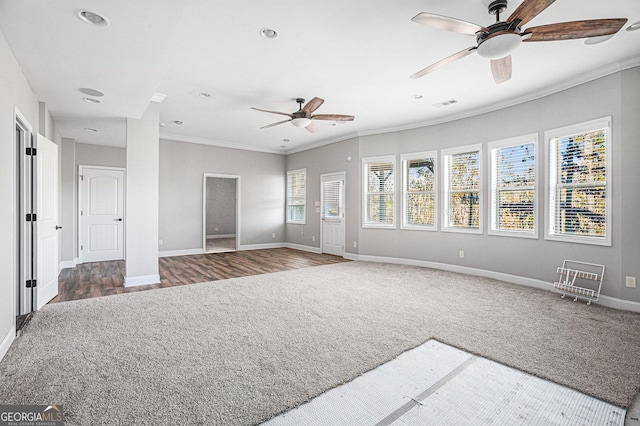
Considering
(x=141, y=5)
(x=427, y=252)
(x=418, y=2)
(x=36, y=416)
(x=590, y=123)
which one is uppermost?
(x=418, y=2)

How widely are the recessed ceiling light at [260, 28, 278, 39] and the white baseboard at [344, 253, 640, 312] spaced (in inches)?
185

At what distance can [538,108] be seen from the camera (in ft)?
14.7

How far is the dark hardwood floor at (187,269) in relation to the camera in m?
4.48

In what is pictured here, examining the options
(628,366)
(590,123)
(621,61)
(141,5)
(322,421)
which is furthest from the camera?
(590,123)

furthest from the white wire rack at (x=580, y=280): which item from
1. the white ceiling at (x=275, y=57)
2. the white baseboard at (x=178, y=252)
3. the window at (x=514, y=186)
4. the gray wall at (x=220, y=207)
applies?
the gray wall at (x=220, y=207)

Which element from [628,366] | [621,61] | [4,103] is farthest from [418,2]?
[4,103]

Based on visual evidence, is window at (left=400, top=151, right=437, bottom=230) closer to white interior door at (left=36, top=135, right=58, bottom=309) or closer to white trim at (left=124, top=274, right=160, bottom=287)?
white trim at (left=124, top=274, right=160, bottom=287)

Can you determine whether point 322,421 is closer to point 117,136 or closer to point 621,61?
point 621,61

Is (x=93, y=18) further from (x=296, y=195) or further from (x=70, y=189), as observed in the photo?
(x=296, y=195)

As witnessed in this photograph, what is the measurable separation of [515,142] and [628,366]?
3.34 metres

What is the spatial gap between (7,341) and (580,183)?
6.29m

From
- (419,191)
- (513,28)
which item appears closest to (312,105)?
(513,28)

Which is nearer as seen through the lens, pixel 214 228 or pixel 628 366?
pixel 628 366

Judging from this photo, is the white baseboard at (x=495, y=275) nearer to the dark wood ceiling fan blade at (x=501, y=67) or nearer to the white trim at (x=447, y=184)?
the white trim at (x=447, y=184)
